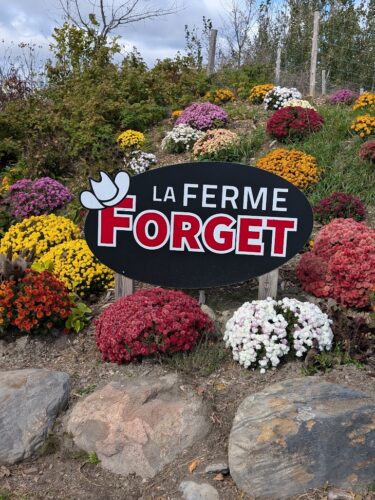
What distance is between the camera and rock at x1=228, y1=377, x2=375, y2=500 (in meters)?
3.00

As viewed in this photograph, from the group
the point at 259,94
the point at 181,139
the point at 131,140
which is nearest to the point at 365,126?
the point at 181,139

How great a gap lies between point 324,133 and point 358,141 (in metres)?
0.57

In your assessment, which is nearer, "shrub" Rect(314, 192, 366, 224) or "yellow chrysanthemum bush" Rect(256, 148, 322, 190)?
"shrub" Rect(314, 192, 366, 224)

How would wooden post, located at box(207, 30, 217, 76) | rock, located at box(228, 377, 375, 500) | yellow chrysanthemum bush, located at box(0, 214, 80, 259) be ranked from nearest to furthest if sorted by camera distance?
rock, located at box(228, 377, 375, 500) < yellow chrysanthemum bush, located at box(0, 214, 80, 259) < wooden post, located at box(207, 30, 217, 76)

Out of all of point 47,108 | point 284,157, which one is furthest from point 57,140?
point 284,157

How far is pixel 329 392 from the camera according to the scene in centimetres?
336

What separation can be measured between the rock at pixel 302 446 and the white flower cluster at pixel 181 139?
23.0 ft

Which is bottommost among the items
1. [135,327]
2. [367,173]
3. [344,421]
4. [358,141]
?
[344,421]

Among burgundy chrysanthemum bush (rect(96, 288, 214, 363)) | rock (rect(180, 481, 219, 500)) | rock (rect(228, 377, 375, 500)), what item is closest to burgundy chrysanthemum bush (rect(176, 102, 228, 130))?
burgundy chrysanthemum bush (rect(96, 288, 214, 363))

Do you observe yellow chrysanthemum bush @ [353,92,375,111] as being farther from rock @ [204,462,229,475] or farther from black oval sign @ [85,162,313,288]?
rock @ [204,462,229,475]

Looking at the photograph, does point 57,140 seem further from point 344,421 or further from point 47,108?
point 344,421

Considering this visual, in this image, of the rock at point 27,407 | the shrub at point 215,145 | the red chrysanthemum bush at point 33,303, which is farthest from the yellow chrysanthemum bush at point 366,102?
the rock at point 27,407

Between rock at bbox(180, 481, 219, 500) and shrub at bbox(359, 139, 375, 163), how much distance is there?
555cm

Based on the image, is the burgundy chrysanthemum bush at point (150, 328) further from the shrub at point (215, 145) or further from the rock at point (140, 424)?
the shrub at point (215, 145)
